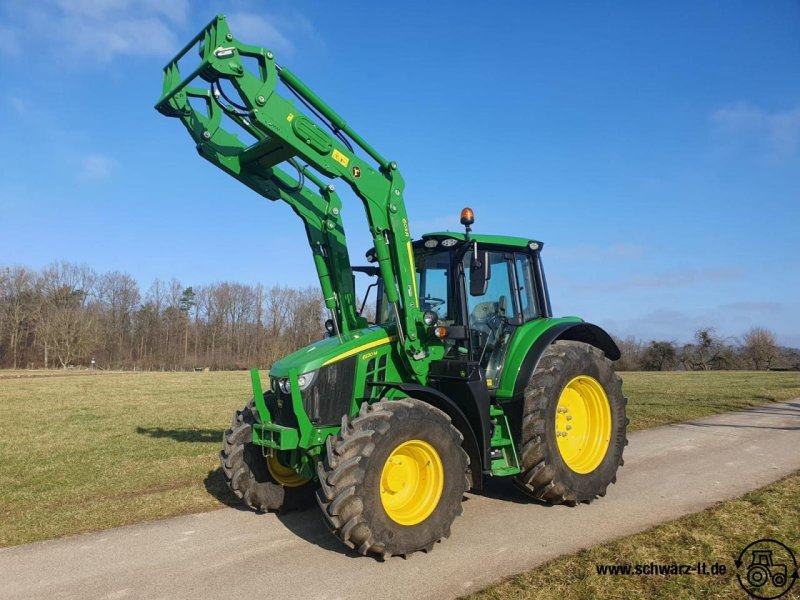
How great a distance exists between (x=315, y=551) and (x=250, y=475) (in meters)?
1.28

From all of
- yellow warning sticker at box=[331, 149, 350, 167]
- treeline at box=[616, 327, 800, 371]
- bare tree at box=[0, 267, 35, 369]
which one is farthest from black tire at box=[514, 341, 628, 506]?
bare tree at box=[0, 267, 35, 369]

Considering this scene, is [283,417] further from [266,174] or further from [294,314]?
[294,314]

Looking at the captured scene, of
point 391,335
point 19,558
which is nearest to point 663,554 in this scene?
point 391,335

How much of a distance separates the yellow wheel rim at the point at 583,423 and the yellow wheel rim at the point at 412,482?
1.93 metres

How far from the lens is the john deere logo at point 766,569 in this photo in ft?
13.0

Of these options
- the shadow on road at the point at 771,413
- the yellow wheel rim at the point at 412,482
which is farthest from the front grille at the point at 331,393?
the shadow on road at the point at 771,413

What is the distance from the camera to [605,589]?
3934 millimetres

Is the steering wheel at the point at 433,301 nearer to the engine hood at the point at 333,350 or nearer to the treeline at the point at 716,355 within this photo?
the engine hood at the point at 333,350

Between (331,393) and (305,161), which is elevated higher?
(305,161)

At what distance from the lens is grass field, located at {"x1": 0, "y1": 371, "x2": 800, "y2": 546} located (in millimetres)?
6152

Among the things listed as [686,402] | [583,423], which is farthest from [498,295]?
[686,402]

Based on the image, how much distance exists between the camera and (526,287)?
673 cm

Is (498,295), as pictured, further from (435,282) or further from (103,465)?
(103,465)

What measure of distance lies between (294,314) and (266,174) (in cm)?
7089
